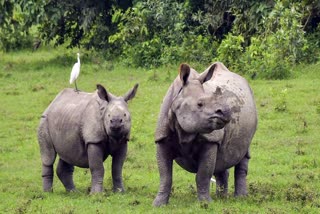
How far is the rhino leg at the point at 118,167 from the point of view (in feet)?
33.8

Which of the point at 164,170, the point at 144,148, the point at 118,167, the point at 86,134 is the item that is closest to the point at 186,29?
the point at 144,148

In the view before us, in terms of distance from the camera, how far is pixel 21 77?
19234mm

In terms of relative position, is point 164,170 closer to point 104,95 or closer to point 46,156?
point 104,95

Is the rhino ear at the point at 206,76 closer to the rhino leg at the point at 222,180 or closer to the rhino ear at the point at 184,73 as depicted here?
the rhino ear at the point at 184,73

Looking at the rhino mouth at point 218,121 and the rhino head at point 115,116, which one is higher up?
the rhino mouth at point 218,121

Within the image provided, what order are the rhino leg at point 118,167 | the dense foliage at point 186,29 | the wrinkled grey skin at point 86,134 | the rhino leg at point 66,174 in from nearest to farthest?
the wrinkled grey skin at point 86,134 < the rhino leg at point 118,167 < the rhino leg at point 66,174 < the dense foliage at point 186,29

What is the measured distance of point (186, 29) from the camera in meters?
20.0

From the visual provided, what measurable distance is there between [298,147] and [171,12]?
7.91 meters

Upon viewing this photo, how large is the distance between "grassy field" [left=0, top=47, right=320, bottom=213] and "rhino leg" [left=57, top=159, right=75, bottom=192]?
0.13 metres

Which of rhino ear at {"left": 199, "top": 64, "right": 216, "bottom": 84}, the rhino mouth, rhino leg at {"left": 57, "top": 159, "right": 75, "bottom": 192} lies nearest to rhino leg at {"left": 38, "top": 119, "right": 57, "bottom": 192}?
rhino leg at {"left": 57, "top": 159, "right": 75, "bottom": 192}

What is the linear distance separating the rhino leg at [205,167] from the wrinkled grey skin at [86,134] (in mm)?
1112

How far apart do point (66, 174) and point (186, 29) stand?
31.2 feet

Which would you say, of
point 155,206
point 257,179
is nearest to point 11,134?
point 257,179

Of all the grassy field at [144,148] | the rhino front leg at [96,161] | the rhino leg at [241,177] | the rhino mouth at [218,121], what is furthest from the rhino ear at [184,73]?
the rhino front leg at [96,161]
